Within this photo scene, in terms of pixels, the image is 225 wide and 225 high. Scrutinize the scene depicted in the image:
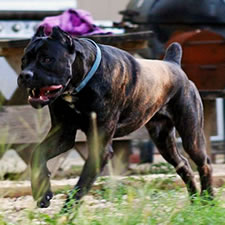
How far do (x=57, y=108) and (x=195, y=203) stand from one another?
3.33 ft

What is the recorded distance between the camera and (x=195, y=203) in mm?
4762

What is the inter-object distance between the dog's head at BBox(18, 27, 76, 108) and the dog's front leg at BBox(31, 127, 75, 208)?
1.26 feet

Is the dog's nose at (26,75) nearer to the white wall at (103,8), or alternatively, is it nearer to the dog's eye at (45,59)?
the dog's eye at (45,59)

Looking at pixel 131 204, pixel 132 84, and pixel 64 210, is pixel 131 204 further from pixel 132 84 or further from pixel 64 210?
pixel 132 84

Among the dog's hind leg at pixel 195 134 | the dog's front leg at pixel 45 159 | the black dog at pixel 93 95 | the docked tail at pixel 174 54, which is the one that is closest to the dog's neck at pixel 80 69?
the black dog at pixel 93 95

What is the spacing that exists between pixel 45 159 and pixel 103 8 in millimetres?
7348

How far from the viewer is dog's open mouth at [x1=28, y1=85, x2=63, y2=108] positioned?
4.35 meters

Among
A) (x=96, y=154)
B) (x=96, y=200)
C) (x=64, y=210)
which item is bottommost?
(x=96, y=200)

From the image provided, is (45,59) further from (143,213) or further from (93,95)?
(143,213)

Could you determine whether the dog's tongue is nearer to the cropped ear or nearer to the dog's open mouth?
the dog's open mouth

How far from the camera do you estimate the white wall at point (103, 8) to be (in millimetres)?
11664

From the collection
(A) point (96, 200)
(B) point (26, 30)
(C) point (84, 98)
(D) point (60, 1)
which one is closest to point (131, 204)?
(C) point (84, 98)

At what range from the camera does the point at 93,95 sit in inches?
180

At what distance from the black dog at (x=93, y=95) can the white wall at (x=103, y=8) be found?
6.19 meters
